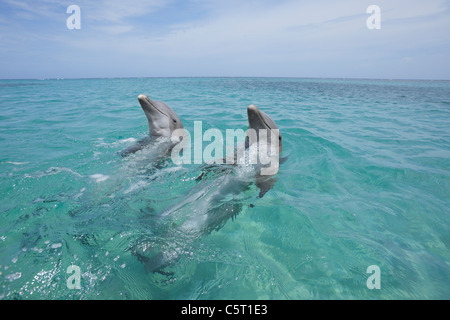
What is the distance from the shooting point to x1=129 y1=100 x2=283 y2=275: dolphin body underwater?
3115mm

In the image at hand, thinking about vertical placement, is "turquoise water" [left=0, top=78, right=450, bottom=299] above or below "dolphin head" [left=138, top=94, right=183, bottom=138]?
below

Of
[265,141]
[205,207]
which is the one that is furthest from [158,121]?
[205,207]

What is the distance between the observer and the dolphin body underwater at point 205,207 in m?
3.12

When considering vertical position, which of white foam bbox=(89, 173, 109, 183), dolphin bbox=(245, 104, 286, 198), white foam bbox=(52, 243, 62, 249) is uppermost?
dolphin bbox=(245, 104, 286, 198)

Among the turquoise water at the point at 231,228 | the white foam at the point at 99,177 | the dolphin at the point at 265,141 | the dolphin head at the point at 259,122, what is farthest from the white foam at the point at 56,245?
the dolphin head at the point at 259,122

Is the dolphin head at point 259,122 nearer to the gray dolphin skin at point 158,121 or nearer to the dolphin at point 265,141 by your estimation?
the dolphin at point 265,141

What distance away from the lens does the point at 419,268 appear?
3.03 metres

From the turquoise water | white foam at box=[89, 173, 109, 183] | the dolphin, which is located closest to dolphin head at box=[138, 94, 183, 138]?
the turquoise water

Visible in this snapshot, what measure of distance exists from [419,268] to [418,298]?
1.69ft

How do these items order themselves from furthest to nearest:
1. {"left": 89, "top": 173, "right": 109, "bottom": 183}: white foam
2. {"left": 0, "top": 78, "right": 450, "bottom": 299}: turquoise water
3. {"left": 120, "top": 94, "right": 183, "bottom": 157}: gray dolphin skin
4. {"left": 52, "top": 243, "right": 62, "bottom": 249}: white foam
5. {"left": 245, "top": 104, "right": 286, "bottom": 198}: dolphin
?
1. {"left": 120, "top": 94, "right": 183, "bottom": 157}: gray dolphin skin
2. {"left": 245, "top": 104, "right": 286, "bottom": 198}: dolphin
3. {"left": 89, "top": 173, "right": 109, "bottom": 183}: white foam
4. {"left": 52, "top": 243, "right": 62, "bottom": 249}: white foam
5. {"left": 0, "top": 78, "right": 450, "bottom": 299}: turquoise water

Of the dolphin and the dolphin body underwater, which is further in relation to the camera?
the dolphin

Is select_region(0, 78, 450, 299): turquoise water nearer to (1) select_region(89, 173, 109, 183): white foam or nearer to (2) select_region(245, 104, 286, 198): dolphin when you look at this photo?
(1) select_region(89, 173, 109, 183): white foam

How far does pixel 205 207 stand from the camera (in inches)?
159
